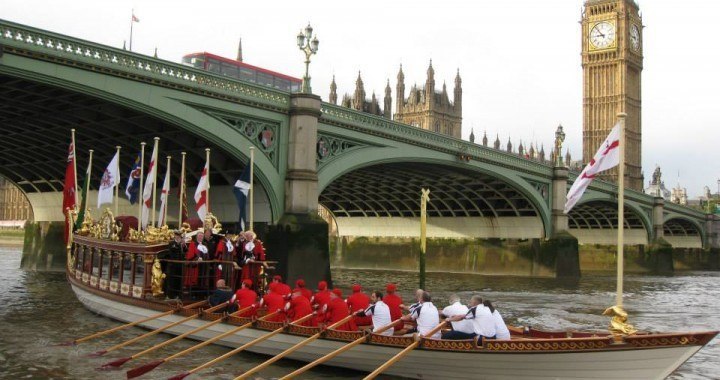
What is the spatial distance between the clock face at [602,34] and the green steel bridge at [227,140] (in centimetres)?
7433

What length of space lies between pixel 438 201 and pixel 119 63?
36.7 meters

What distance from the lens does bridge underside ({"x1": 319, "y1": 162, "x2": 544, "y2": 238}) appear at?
47916 mm

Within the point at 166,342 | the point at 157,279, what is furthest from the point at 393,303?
the point at 157,279

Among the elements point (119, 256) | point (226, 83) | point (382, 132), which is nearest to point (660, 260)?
point (382, 132)

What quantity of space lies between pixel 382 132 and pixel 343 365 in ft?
72.5

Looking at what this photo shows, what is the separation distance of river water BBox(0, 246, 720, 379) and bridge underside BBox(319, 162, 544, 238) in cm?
612

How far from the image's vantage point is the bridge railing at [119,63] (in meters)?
22.0

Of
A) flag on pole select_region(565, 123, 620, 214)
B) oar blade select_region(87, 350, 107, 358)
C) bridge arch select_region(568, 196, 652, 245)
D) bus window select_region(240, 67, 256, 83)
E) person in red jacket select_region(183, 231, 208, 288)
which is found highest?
bus window select_region(240, 67, 256, 83)

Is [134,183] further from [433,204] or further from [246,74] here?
[433,204]

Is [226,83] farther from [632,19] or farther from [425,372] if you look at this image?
[632,19]

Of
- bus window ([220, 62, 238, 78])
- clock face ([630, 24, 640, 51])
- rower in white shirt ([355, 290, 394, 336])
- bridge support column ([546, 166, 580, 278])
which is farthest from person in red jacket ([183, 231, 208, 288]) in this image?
clock face ([630, 24, 640, 51])

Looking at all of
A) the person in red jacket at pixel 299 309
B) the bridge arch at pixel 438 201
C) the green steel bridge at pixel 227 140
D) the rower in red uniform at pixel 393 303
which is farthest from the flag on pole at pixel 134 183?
the bridge arch at pixel 438 201

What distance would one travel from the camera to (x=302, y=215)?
1203 inches

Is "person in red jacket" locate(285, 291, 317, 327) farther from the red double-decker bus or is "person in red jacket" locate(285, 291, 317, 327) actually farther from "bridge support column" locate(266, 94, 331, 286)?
the red double-decker bus
